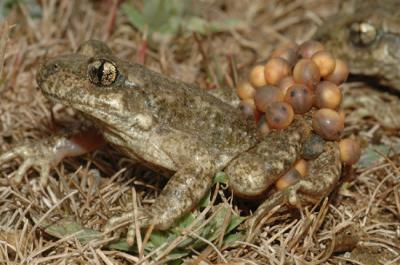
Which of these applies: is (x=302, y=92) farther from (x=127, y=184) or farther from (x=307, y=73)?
(x=127, y=184)

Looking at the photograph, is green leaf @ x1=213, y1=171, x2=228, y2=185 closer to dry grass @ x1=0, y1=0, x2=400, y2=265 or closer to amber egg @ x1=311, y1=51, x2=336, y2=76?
dry grass @ x1=0, y1=0, x2=400, y2=265

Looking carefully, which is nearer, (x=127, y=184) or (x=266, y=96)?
(x=266, y=96)

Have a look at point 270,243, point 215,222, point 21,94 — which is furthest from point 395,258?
point 21,94

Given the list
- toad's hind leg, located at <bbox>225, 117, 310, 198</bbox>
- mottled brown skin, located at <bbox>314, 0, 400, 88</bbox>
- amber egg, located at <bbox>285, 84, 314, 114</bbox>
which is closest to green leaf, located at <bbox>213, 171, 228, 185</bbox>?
toad's hind leg, located at <bbox>225, 117, 310, 198</bbox>

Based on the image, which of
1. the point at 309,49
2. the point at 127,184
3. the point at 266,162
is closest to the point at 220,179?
the point at 266,162

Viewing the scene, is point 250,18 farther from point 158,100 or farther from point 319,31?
point 158,100
